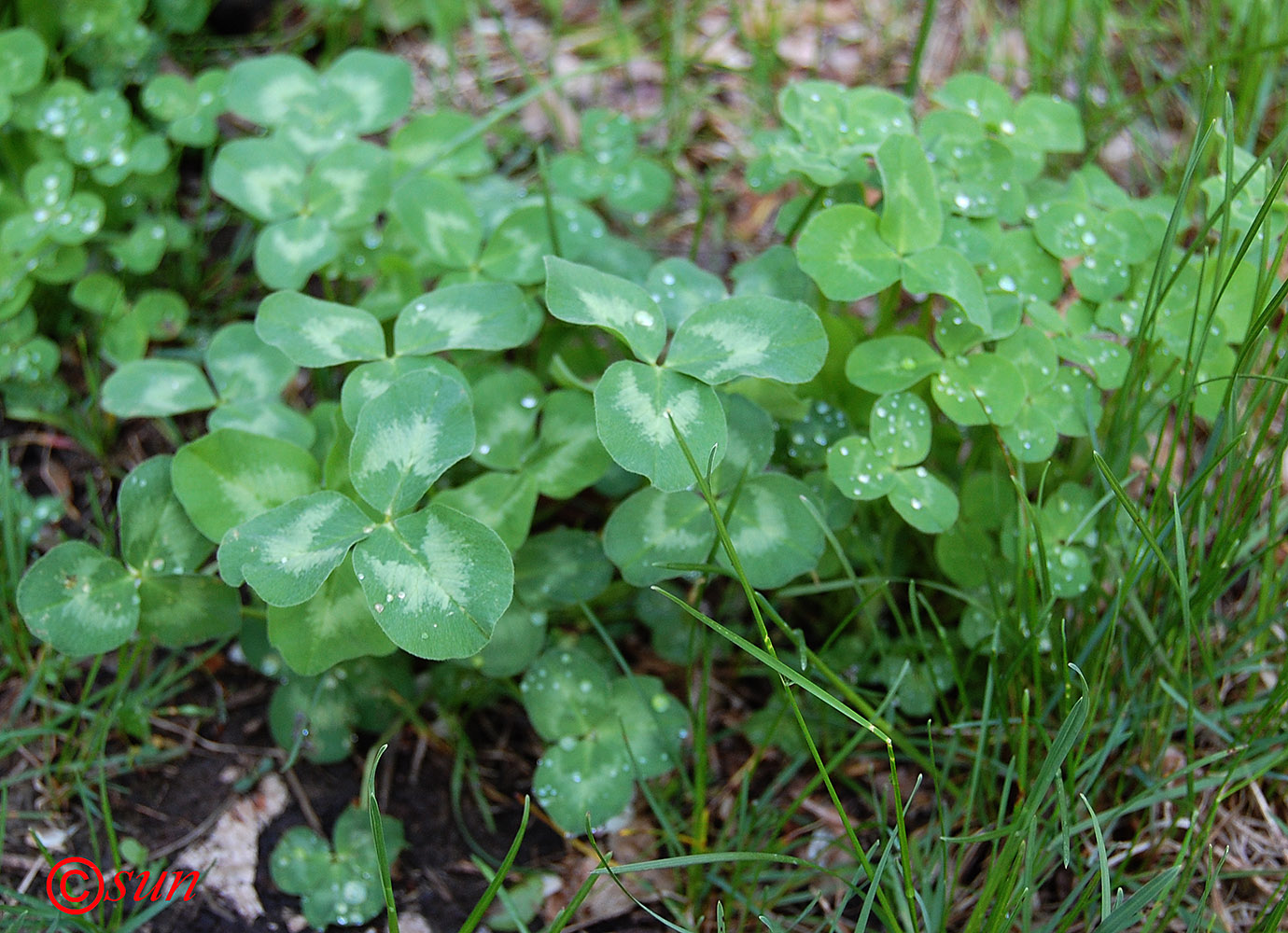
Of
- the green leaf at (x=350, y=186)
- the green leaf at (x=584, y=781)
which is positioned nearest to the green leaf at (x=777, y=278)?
the green leaf at (x=350, y=186)

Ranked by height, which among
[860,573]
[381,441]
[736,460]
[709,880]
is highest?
[381,441]

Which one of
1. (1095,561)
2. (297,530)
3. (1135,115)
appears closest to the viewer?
(297,530)

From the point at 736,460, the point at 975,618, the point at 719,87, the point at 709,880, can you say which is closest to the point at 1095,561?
the point at 975,618

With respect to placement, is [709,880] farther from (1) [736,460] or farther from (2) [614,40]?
(2) [614,40]

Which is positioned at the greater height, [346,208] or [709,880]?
[346,208]

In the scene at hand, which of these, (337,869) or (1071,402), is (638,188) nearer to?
(1071,402)

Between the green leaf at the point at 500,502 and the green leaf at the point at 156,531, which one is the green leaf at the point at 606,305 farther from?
the green leaf at the point at 156,531
